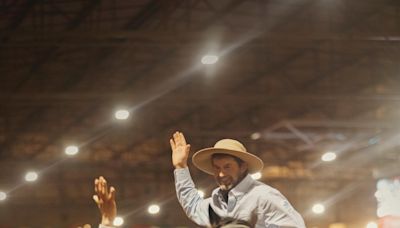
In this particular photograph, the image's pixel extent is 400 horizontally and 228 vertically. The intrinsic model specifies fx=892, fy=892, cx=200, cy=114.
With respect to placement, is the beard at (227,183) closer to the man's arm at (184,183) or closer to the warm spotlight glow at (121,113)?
the man's arm at (184,183)

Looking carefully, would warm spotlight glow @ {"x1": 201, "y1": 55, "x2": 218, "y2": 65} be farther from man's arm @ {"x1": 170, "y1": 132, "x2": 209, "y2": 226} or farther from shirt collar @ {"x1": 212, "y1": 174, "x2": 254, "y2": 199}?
shirt collar @ {"x1": 212, "y1": 174, "x2": 254, "y2": 199}

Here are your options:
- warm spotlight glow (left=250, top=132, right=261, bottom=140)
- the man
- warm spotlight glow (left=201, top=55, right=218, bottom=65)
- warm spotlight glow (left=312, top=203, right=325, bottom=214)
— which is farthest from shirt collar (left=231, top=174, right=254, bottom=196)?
warm spotlight glow (left=312, top=203, right=325, bottom=214)

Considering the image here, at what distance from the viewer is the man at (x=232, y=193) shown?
364 centimetres

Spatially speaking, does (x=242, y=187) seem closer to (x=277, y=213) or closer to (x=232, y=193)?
(x=232, y=193)

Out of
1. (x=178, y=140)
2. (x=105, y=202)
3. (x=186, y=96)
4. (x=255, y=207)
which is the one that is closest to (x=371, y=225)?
(x=186, y=96)

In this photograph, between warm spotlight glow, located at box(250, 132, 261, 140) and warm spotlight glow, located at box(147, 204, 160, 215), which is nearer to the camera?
warm spotlight glow, located at box(250, 132, 261, 140)

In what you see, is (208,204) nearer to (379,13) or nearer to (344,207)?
(379,13)

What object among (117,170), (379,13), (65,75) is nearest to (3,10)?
(65,75)

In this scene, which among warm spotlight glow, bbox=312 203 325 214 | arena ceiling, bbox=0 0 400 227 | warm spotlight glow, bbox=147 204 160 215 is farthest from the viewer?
warm spotlight glow, bbox=312 203 325 214

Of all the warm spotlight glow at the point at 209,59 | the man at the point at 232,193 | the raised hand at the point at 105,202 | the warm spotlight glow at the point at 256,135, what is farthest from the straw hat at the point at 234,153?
the warm spotlight glow at the point at 256,135

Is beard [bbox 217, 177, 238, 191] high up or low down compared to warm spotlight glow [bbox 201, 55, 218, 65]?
down

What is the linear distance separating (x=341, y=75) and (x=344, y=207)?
8.68 metres

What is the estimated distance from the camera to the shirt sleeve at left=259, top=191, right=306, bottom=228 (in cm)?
360

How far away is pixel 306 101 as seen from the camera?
52.4 ft
